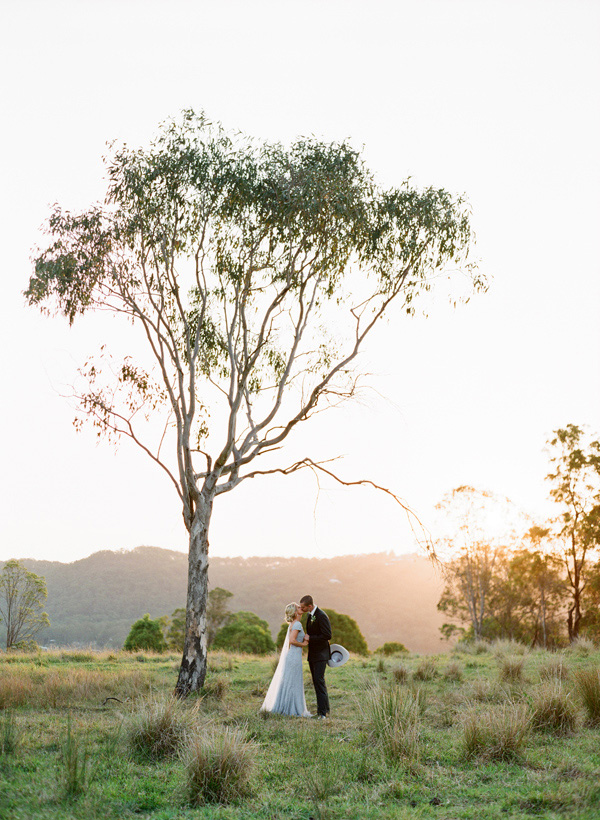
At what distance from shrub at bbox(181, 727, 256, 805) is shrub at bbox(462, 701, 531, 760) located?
2.52 m

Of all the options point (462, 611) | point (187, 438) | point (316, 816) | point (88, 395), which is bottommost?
point (462, 611)

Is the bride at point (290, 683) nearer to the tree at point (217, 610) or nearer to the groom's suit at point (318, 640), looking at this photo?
the groom's suit at point (318, 640)

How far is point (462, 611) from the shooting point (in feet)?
149

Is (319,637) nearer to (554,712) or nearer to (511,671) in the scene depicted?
(554,712)

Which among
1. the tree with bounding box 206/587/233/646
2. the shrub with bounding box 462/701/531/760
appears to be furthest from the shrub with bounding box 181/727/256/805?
the tree with bounding box 206/587/233/646

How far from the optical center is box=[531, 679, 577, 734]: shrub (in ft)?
26.6

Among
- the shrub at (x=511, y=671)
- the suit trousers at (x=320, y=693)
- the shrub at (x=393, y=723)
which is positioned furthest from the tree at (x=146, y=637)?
the shrub at (x=393, y=723)

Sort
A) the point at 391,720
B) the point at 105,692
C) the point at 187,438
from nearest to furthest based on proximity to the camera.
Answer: the point at 391,720 → the point at 105,692 → the point at 187,438

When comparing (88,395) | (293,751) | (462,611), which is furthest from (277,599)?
(293,751)

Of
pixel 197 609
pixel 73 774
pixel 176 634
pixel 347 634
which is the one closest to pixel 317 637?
pixel 197 609

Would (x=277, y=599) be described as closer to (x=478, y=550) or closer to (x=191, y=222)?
(x=478, y=550)

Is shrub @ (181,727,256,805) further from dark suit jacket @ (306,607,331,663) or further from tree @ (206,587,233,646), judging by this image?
tree @ (206,587,233,646)

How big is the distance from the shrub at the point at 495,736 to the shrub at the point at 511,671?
19.5 feet

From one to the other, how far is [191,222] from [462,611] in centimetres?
3835
